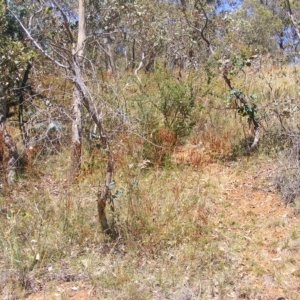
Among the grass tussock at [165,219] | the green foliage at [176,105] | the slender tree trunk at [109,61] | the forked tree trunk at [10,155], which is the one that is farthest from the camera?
the green foliage at [176,105]

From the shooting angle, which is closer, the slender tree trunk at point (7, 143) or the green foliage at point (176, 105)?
the slender tree trunk at point (7, 143)

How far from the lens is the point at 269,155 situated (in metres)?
4.88

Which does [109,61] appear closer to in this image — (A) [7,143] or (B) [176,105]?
(B) [176,105]

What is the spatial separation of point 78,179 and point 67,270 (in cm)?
152

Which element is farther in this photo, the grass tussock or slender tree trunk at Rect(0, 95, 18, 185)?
slender tree trunk at Rect(0, 95, 18, 185)

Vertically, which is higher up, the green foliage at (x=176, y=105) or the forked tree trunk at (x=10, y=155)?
the green foliage at (x=176, y=105)

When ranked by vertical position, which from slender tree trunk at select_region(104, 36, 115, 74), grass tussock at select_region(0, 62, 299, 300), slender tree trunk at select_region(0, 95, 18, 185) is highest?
slender tree trunk at select_region(104, 36, 115, 74)

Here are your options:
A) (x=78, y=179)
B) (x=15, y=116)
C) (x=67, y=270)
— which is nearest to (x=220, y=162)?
(x=78, y=179)

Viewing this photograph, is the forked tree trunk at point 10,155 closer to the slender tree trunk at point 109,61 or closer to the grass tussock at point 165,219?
the grass tussock at point 165,219

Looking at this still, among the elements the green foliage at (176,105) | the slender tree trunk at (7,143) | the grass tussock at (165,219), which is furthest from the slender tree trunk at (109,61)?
the slender tree trunk at (7,143)

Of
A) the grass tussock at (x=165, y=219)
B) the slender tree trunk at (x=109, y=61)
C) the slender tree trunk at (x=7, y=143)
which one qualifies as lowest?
the grass tussock at (x=165, y=219)

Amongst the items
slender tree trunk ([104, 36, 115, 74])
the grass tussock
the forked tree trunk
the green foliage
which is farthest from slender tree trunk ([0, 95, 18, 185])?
the green foliage

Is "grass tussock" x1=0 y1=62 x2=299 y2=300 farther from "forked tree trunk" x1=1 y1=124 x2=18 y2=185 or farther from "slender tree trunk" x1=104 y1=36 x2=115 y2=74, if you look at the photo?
"slender tree trunk" x1=104 y1=36 x2=115 y2=74

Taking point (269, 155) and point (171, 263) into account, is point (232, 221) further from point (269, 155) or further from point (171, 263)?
point (269, 155)
